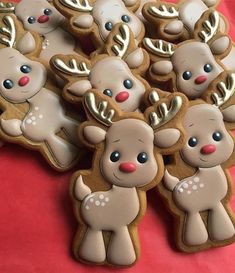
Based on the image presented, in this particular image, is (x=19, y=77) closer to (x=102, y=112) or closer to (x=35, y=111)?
(x=35, y=111)

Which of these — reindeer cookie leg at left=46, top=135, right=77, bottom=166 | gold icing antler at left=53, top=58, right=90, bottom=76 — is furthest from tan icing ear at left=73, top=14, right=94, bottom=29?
reindeer cookie leg at left=46, top=135, right=77, bottom=166

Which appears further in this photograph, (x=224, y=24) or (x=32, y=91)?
(x=224, y=24)

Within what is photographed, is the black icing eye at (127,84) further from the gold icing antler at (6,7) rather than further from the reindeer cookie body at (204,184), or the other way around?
the gold icing antler at (6,7)

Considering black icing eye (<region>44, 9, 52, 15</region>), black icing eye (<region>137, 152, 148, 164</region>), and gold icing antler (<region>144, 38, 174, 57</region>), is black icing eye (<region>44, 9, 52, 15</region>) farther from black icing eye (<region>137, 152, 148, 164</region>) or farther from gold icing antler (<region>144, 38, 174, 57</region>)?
black icing eye (<region>137, 152, 148, 164</region>)

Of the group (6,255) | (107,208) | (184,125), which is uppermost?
(184,125)

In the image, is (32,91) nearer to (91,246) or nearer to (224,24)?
(91,246)

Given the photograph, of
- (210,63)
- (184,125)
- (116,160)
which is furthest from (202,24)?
(116,160)
